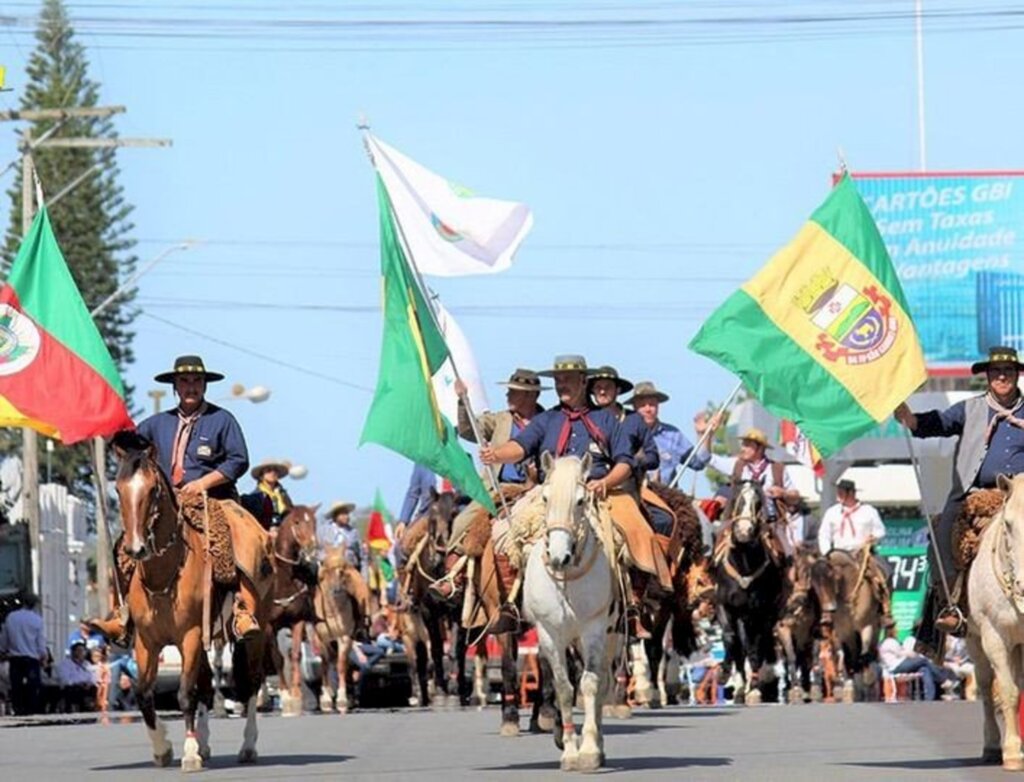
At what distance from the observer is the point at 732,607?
33719 millimetres

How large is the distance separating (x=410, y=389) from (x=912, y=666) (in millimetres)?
19308

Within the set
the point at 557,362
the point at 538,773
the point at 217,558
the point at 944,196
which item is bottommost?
the point at 538,773

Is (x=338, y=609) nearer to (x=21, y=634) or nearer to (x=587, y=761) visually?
(x=21, y=634)

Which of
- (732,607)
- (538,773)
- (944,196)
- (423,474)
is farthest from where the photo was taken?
(944,196)

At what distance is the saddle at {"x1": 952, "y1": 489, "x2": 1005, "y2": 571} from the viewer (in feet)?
66.7

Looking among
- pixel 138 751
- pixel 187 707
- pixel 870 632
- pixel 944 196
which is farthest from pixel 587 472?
pixel 944 196

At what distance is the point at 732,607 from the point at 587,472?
13.4m

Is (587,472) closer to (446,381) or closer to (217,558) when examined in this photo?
(217,558)

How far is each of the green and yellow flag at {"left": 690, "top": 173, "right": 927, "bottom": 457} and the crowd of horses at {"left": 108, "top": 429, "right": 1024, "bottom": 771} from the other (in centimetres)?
231

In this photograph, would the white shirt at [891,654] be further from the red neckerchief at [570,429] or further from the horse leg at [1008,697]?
the horse leg at [1008,697]

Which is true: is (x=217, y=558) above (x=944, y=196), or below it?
below

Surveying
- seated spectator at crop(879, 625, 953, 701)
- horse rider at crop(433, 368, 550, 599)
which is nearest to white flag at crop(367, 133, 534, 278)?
horse rider at crop(433, 368, 550, 599)

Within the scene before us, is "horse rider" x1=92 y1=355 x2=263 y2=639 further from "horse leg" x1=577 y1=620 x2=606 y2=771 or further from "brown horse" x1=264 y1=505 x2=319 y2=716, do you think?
"brown horse" x1=264 y1=505 x2=319 y2=716

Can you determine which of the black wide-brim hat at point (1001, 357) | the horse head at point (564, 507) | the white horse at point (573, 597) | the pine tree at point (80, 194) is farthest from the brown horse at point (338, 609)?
the pine tree at point (80, 194)
